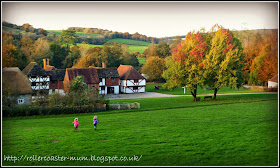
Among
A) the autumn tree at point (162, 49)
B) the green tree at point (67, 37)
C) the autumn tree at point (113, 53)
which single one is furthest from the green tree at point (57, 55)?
the autumn tree at point (162, 49)

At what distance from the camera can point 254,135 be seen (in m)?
16.3

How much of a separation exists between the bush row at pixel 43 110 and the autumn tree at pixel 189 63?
1401 centimetres

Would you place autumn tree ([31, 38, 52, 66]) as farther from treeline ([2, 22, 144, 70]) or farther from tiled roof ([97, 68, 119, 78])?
tiled roof ([97, 68, 119, 78])

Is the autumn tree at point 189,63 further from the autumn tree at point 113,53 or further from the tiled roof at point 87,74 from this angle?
the autumn tree at point 113,53

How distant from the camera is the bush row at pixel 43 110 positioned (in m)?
25.4

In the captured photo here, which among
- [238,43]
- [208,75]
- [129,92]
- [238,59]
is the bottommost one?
[129,92]

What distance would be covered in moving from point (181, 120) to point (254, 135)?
7365 mm

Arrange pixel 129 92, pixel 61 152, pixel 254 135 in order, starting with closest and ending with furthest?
pixel 61 152
pixel 254 135
pixel 129 92

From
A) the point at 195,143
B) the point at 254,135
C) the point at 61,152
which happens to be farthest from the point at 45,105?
the point at 254,135

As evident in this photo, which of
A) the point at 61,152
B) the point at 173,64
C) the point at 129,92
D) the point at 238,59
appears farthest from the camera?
the point at 129,92

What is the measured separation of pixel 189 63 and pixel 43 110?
21.1m

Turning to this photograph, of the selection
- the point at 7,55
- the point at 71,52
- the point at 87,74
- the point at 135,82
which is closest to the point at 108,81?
the point at 87,74

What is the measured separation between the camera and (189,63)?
38594mm

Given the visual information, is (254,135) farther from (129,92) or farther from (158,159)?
(129,92)
